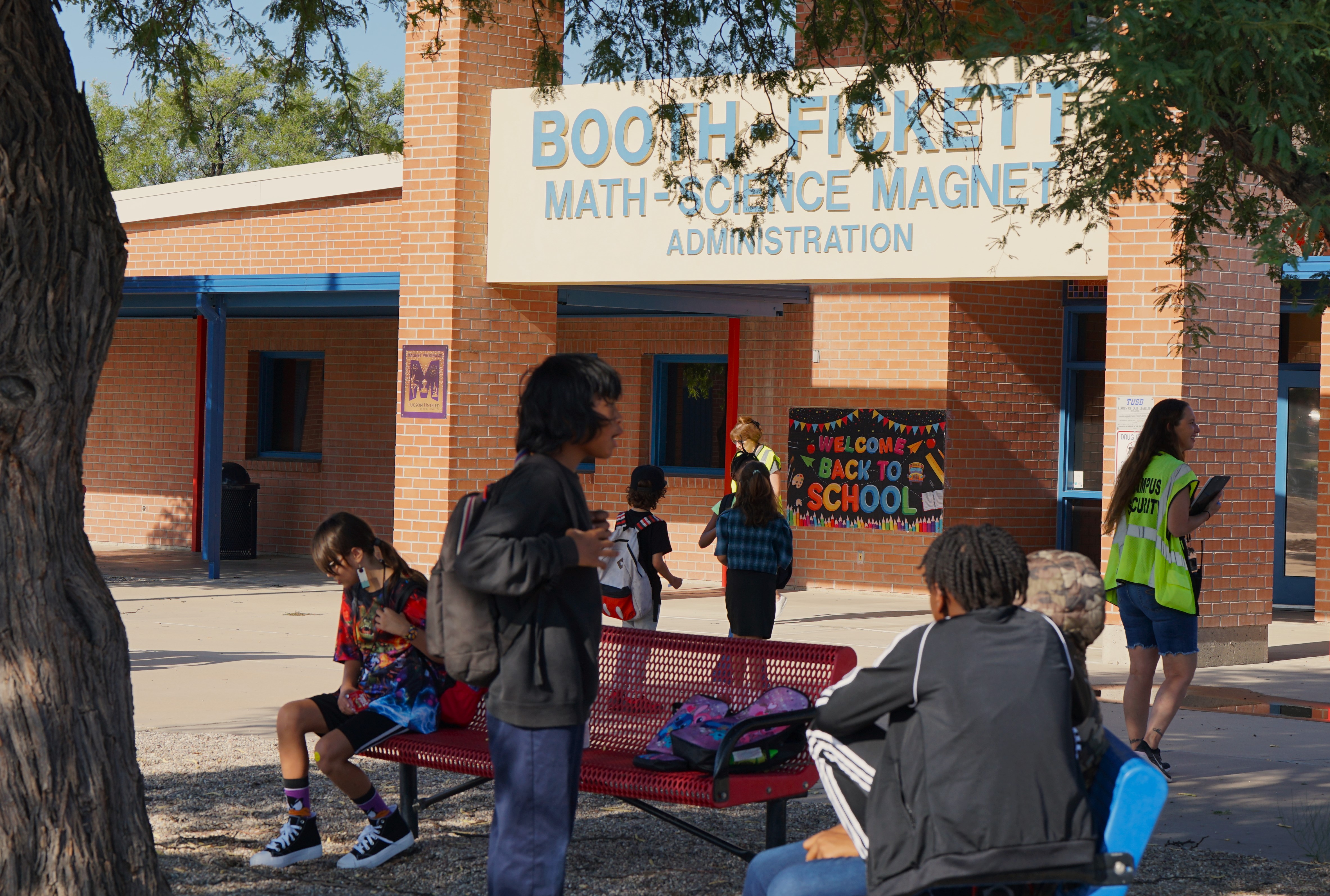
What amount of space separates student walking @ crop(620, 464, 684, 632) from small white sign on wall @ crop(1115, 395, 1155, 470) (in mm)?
4409

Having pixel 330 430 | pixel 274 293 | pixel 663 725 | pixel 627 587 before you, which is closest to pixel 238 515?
pixel 330 430

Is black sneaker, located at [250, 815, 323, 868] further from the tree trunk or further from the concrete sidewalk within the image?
the concrete sidewalk

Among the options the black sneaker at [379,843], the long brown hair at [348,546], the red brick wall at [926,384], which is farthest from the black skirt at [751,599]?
the red brick wall at [926,384]

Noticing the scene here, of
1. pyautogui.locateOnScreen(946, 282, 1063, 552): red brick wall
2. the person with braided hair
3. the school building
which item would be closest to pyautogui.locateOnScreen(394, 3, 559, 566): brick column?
the school building

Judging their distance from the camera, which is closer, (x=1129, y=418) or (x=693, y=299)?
(x=1129, y=418)

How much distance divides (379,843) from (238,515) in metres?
15.1

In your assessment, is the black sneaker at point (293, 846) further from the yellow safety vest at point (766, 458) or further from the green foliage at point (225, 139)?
the green foliage at point (225, 139)

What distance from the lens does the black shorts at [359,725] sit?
18.8ft

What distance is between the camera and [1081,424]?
17109 mm

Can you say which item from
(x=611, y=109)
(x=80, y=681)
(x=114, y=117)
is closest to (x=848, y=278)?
(x=611, y=109)

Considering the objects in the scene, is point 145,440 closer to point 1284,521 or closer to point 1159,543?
point 1284,521

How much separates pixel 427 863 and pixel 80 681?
6.07 ft

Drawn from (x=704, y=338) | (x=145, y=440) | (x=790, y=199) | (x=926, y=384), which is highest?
(x=790, y=199)

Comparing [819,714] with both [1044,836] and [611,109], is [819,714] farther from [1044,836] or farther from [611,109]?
[611,109]
